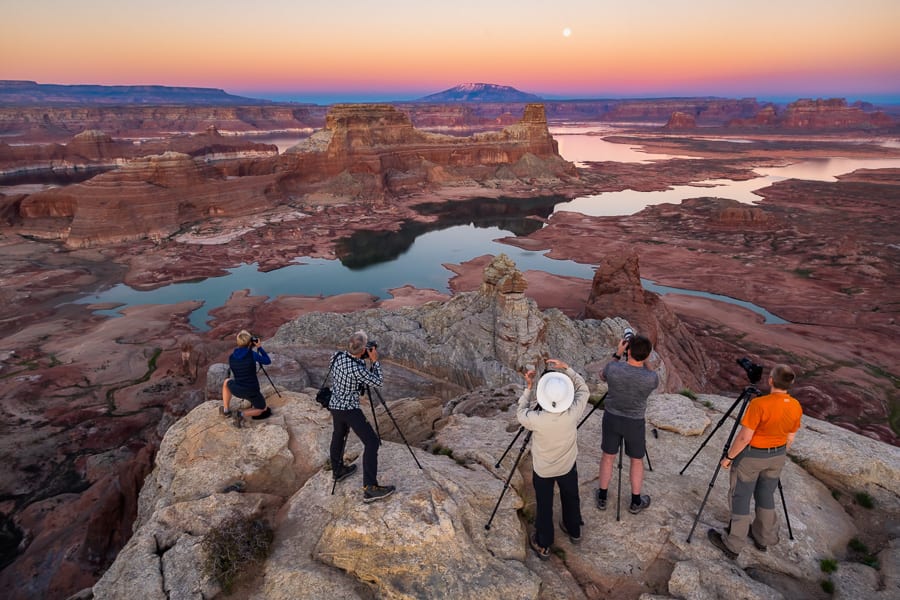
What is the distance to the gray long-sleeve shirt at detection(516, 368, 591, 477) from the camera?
5.44 metres

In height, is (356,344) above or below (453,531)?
above

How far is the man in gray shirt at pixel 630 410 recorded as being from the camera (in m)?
6.16

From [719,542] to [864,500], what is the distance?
3.48 m

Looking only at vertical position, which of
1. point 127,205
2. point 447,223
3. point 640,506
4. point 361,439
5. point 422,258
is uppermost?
point 361,439

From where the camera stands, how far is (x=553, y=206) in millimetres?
77875

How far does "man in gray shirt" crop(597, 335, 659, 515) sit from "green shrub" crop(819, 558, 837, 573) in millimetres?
2265

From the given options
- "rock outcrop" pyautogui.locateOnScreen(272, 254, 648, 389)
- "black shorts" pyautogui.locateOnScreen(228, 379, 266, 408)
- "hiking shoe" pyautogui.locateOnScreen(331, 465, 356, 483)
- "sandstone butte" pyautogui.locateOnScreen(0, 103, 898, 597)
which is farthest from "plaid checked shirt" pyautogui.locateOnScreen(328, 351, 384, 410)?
"rock outcrop" pyautogui.locateOnScreen(272, 254, 648, 389)

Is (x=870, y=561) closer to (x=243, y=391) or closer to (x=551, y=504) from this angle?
(x=551, y=504)

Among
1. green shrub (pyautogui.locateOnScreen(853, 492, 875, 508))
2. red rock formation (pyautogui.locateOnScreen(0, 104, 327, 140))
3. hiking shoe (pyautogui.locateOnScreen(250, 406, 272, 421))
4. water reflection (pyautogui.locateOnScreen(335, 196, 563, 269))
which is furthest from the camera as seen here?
red rock formation (pyautogui.locateOnScreen(0, 104, 327, 140))

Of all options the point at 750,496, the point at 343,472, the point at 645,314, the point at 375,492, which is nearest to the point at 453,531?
the point at 375,492

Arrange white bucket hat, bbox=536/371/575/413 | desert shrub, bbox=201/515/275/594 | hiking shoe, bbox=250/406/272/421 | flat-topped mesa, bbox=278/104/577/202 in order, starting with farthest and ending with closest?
flat-topped mesa, bbox=278/104/577/202 → hiking shoe, bbox=250/406/272/421 → desert shrub, bbox=201/515/275/594 → white bucket hat, bbox=536/371/575/413

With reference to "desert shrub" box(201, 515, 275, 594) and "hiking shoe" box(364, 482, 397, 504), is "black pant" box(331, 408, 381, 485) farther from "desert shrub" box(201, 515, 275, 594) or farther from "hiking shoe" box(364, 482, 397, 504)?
"desert shrub" box(201, 515, 275, 594)

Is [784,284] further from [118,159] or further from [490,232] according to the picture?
[118,159]

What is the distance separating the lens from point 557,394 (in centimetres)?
532
